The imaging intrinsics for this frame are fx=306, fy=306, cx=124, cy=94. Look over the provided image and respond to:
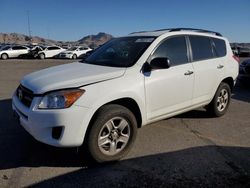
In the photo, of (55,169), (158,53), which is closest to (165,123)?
(158,53)

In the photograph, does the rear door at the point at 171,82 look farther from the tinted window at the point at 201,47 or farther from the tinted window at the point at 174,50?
the tinted window at the point at 201,47

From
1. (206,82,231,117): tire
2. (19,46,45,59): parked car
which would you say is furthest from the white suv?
(19,46,45,59): parked car

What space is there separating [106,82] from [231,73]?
341 centimetres

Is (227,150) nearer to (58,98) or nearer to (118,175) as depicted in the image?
(118,175)

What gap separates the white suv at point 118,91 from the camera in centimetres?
368

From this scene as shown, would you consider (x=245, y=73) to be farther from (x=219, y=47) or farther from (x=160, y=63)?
(x=160, y=63)

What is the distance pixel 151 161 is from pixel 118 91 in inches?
42.0

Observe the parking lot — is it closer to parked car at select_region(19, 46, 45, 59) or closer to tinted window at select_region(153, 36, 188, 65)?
tinted window at select_region(153, 36, 188, 65)

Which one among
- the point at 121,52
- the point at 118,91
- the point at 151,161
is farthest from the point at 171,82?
the point at 151,161

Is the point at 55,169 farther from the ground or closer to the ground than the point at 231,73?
closer to the ground

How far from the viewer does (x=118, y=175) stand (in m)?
3.75

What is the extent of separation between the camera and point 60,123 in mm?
3604

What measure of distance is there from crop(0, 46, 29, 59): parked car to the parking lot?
2921 centimetres

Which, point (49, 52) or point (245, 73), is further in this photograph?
point (49, 52)
